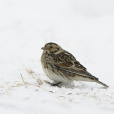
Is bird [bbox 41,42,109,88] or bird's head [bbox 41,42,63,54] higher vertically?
bird's head [bbox 41,42,63,54]

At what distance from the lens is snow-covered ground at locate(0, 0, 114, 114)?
401cm

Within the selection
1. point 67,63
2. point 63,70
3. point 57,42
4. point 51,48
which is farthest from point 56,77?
point 57,42

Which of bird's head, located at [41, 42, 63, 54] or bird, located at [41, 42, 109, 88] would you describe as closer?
bird, located at [41, 42, 109, 88]

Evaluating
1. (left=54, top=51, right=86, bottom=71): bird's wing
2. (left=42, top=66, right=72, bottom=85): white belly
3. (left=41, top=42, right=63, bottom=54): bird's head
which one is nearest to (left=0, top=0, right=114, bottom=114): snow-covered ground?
(left=42, top=66, right=72, bottom=85): white belly

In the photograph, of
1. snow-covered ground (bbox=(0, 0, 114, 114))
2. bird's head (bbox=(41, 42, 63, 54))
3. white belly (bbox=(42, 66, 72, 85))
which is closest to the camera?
snow-covered ground (bbox=(0, 0, 114, 114))

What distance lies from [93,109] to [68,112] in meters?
0.50

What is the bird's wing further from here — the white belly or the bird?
the white belly

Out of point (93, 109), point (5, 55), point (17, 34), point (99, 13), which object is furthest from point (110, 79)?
point (99, 13)

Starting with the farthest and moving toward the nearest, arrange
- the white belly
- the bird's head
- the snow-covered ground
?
the bird's head → the white belly → the snow-covered ground

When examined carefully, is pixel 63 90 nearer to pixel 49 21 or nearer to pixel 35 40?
pixel 35 40

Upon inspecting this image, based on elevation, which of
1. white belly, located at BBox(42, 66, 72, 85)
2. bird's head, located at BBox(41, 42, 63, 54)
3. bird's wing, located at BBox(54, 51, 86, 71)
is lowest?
white belly, located at BBox(42, 66, 72, 85)

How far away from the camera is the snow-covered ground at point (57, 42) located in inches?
158

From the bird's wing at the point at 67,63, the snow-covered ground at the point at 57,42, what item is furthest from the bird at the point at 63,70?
the snow-covered ground at the point at 57,42

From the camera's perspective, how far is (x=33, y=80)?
18.9 feet
